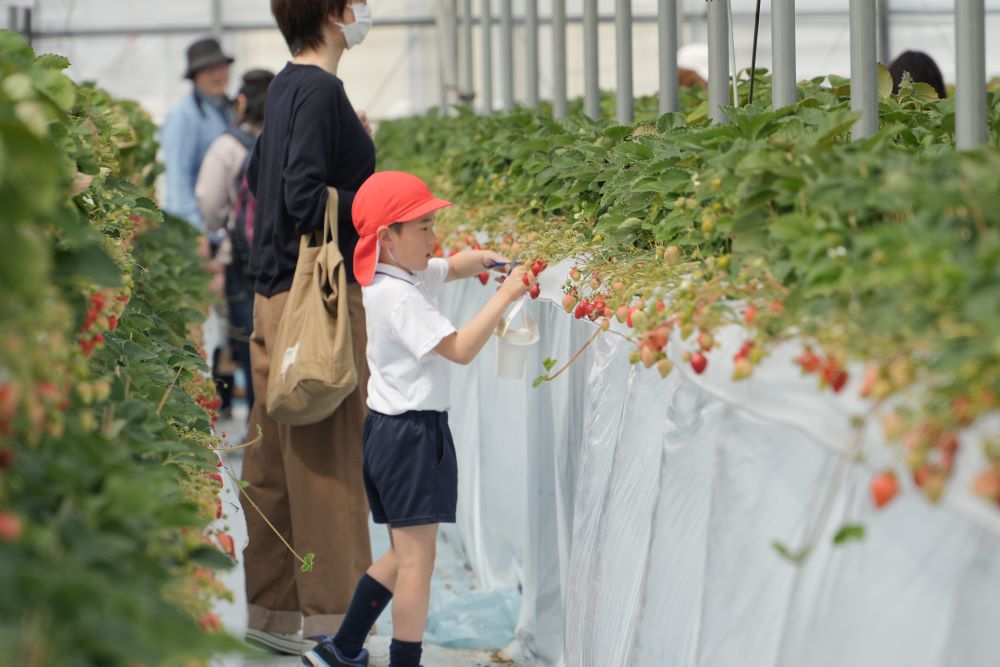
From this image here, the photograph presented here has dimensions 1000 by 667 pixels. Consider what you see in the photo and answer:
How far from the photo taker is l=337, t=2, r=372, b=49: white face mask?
3.54m

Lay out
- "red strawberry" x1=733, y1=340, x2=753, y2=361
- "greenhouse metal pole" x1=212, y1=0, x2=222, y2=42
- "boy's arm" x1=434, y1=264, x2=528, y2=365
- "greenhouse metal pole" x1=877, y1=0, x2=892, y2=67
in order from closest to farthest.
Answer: "red strawberry" x1=733, y1=340, x2=753, y2=361
"boy's arm" x1=434, y1=264, x2=528, y2=365
"greenhouse metal pole" x1=877, y1=0, x2=892, y2=67
"greenhouse metal pole" x1=212, y1=0, x2=222, y2=42

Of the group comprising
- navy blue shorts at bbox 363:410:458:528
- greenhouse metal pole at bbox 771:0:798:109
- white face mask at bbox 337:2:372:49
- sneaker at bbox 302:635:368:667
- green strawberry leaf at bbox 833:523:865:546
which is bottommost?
sneaker at bbox 302:635:368:667

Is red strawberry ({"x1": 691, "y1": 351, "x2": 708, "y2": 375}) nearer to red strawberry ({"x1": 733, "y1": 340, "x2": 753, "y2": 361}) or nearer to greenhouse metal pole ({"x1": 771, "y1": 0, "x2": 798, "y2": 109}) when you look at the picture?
red strawberry ({"x1": 733, "y1": 340, "x2": 753, "y2": 361})

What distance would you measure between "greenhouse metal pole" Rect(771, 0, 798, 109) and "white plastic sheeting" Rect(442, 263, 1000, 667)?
615 millimetres

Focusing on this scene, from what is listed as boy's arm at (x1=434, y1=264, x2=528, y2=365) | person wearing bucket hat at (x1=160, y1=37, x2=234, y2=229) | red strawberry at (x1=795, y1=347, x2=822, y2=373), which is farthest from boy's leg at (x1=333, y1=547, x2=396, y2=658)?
person wearing bucket hat at (x1=160, y1=37, x2=234, y2=229)

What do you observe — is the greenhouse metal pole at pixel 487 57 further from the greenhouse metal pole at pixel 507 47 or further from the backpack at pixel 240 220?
the backpack at pixel 240 220

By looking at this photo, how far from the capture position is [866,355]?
153cm

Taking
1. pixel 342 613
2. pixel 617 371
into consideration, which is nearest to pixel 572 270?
pixel 617 371

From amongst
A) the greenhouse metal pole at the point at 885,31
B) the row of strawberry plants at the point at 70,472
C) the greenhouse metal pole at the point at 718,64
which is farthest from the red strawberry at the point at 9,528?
the greenhouse metal pole at the point at 885,31

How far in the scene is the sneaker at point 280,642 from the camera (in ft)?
12.1

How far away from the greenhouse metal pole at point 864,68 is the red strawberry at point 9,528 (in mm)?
2062

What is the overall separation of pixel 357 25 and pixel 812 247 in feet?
6.77

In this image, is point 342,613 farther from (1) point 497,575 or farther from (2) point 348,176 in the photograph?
(2) point 348,176

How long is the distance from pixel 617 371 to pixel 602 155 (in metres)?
0.68
